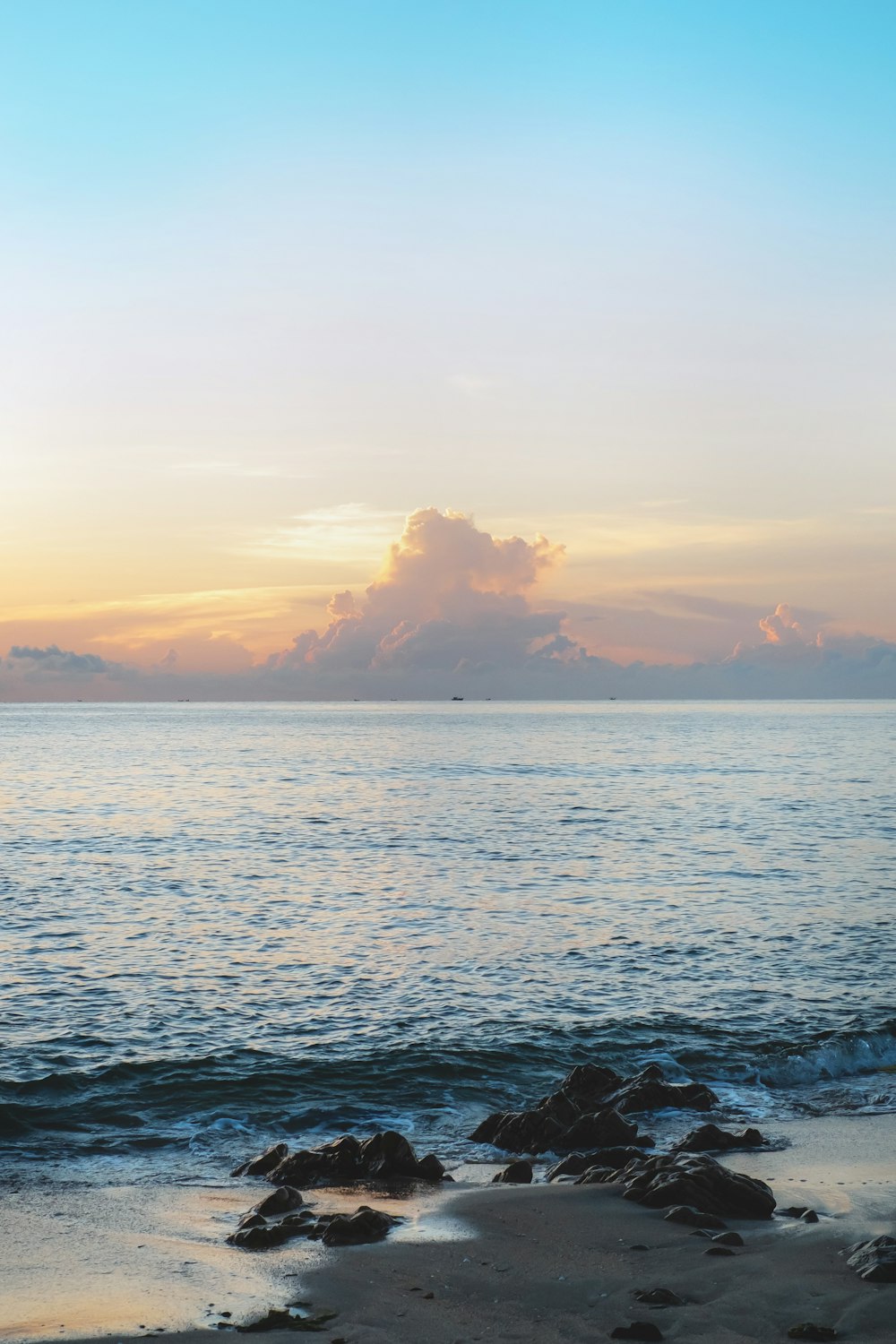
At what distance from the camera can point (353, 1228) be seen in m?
12.8

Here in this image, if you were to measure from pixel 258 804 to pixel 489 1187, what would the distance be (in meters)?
63.0

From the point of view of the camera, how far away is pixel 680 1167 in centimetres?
1438

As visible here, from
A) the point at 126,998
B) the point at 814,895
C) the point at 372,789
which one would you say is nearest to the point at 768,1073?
the point at 126,998

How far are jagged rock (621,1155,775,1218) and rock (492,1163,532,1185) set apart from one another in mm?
1424

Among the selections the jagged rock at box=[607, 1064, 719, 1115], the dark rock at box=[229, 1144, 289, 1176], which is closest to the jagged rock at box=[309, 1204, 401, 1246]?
the dark rock at box=[229, 1144, 289, 1176]

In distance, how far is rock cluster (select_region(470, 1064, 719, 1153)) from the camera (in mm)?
16766

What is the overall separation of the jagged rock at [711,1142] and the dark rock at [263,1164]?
569 centimetres

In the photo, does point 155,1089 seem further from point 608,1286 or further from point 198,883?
point 198,883

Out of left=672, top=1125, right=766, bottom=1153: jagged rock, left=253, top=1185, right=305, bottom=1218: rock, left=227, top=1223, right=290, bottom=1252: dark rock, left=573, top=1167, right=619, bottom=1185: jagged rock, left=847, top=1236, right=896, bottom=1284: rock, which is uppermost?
left=847, top=1236, right=896, bottom=1284: rock

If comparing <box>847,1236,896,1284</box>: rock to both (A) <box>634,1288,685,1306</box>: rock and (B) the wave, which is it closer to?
(A) <box>634,1288,685,1306</box>: rock

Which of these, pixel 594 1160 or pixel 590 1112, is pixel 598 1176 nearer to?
pixel 594 1160

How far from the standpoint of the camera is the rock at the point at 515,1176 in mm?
15090

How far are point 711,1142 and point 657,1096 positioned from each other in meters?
2.34

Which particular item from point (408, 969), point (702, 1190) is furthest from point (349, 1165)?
point (408, 969)
